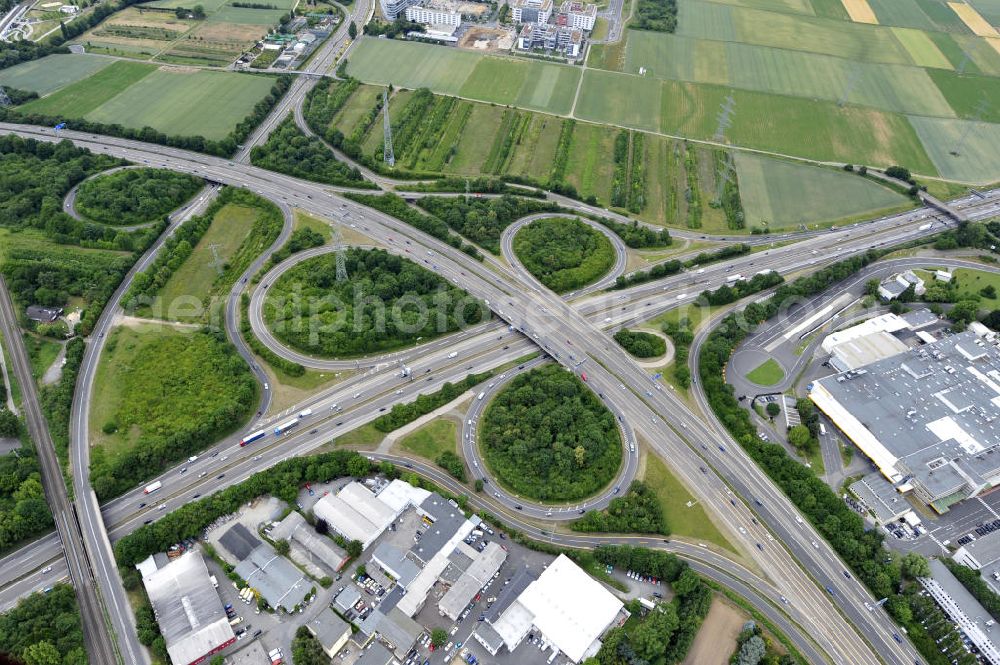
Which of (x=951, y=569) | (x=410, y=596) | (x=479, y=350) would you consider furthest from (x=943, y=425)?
(x=410, y=596)

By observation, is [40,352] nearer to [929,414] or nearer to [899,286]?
[929,414]

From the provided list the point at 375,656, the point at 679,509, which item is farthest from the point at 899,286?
the point at 375,656

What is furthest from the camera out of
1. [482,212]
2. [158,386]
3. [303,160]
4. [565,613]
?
[303,160]

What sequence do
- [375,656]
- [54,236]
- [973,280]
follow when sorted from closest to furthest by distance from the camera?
[375,656] → [54,236] → [973,280]

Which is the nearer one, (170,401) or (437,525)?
(437,525)

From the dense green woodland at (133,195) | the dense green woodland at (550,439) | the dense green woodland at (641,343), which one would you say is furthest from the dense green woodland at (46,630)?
the dense green woodland at (641,343)

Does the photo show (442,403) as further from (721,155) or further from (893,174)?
(893,174)

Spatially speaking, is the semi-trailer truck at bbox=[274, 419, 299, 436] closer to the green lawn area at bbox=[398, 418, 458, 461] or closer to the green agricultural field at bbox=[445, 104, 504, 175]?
the green lawn area at bbox=[398, 418, 458, 461]
